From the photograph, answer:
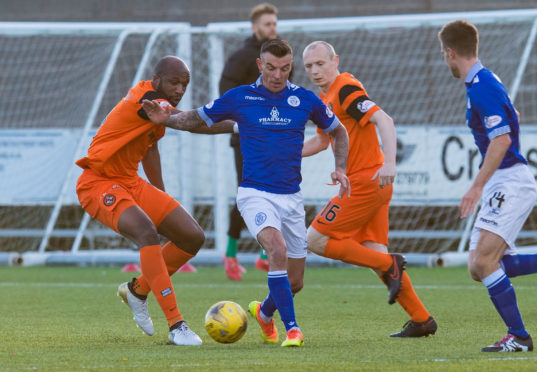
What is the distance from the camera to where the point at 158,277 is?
6.36 m

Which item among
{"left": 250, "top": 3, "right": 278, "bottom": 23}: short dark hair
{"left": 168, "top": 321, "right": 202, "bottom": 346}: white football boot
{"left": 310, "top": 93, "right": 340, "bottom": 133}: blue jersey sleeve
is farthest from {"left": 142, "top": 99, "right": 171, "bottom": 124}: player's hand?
{"left": 250, "top": 3, "right": 278, "bottom": 23}: short dark hair

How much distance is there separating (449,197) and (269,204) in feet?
23.8

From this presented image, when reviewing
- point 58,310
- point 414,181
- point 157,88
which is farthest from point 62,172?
point 157,88

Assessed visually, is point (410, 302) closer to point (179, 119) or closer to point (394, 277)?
point (394, 277)

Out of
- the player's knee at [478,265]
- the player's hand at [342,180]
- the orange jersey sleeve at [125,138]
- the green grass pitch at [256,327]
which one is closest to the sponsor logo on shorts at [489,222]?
the player's knee at [478,265]

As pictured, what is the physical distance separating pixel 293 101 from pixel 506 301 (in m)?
1.69

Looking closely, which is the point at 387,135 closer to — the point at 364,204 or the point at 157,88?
the point at 364,204

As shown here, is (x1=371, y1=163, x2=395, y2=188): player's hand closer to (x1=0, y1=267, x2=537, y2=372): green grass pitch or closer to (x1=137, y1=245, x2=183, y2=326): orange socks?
(x1=0, y1=267, x2=537, y2=372): green grass pitch

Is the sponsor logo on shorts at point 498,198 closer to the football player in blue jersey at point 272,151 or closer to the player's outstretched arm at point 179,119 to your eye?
the football player in blue jersey at point 272,151

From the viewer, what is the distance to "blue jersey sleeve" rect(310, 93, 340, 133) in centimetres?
626

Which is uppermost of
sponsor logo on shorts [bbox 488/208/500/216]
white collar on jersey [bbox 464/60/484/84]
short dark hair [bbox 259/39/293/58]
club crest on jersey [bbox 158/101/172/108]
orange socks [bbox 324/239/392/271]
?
short dark hair [bbox 259/39/293/58]

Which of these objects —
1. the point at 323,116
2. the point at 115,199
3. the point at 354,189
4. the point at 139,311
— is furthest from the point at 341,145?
the point at 139,311

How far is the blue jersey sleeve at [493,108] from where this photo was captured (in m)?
5.39

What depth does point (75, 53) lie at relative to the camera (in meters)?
14.7
